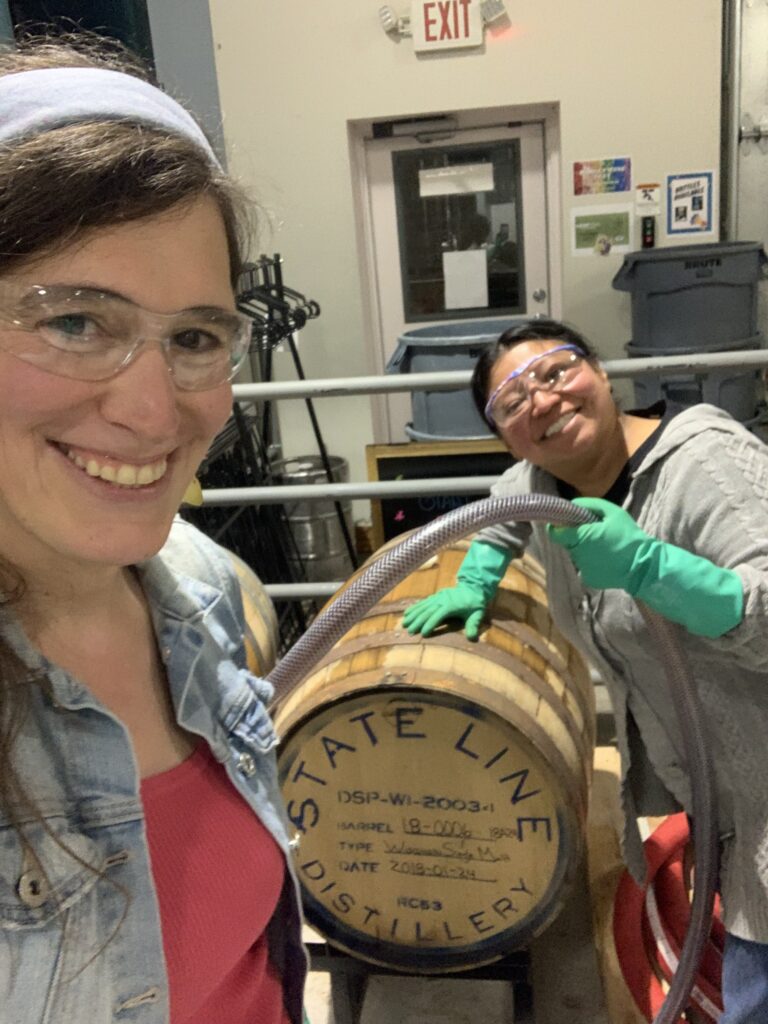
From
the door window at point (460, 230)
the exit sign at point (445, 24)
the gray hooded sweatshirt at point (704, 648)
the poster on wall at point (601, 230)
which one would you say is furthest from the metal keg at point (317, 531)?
the gray hooded sweatshirt at point (704, 648)

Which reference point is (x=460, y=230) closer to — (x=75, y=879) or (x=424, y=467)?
(x=424, y=467)

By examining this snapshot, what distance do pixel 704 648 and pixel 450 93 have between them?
12.0ft

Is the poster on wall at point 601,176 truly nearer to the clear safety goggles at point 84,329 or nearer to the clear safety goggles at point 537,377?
the clear safety goggles at point 537,377

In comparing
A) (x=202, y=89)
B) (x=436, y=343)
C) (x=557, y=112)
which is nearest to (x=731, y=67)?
(x=557, y=112)

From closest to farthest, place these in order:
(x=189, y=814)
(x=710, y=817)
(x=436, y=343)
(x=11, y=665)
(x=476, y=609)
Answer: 1. (x=11, y=665)
2. (x=189, y=814)
3. (x=710, y=817)
4. (x=476, y=609)
5. (x=436, y=343)

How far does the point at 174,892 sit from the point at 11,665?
249 mm

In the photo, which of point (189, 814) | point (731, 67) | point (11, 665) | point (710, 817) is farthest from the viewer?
point (731, 67)

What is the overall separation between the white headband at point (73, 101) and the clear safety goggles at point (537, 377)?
3.14 ft

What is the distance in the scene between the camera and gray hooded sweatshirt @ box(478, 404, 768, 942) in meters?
1.33

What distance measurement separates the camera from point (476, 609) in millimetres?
1693

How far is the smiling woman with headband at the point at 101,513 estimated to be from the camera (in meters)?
0.60

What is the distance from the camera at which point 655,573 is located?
52.0 inches

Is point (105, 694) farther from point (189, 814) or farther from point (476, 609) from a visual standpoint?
point (476, 609)

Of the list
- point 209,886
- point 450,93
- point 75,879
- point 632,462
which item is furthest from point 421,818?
point 450,93
